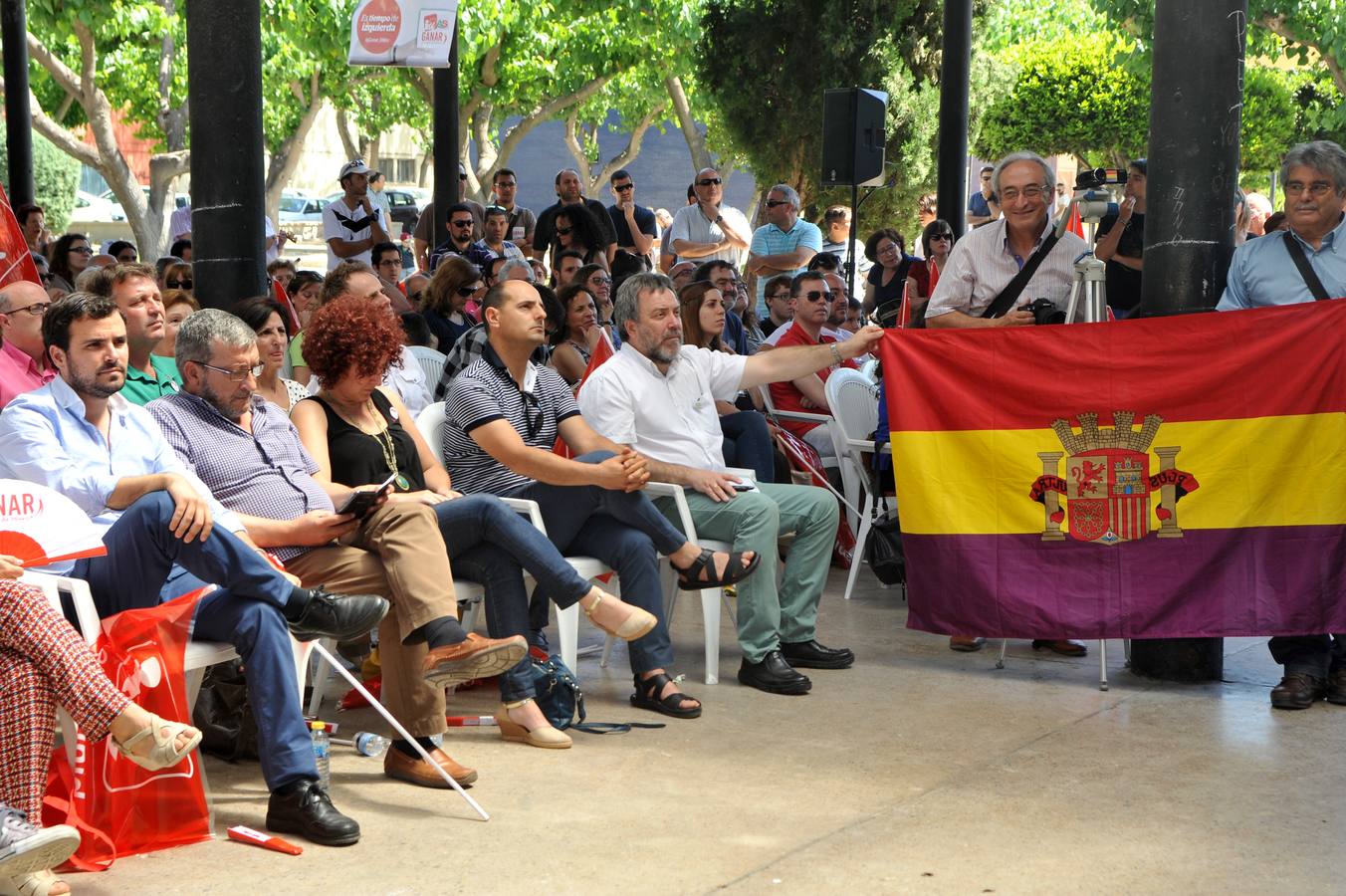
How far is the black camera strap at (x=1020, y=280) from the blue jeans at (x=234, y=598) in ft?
10.9

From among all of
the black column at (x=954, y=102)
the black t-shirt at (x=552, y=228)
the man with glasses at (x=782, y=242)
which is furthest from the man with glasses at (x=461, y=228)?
the black column at (x=954, y=102)

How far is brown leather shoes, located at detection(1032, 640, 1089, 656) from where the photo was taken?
6414mm

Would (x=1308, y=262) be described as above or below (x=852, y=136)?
below

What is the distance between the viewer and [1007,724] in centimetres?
537

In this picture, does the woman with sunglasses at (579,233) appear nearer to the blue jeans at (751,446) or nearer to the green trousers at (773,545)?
the blue jeans at (751,446)

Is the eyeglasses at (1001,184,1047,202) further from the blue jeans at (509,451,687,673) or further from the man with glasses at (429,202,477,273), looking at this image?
the man with glasses at (429,202,477,273)

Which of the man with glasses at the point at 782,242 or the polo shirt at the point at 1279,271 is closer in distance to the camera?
the polo shirt at the point at 1279,271

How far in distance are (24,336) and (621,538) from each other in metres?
2.24

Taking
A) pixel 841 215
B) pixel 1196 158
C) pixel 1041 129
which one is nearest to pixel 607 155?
pixel 1041 129

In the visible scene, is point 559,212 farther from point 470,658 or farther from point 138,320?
point 470,658

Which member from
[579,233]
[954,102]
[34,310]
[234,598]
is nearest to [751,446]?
[34,310]

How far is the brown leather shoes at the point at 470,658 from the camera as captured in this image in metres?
4.62

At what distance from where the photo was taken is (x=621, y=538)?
18.7ft

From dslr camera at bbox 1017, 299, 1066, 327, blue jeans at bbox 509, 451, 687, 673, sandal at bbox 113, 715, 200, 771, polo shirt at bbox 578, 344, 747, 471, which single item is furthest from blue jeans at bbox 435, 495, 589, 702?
dslr camera at bbox 1017, 299, 1066, 327
